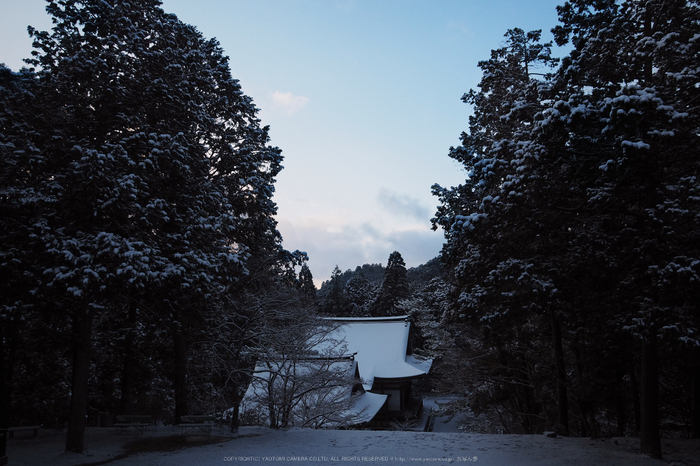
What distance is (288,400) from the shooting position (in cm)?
1305

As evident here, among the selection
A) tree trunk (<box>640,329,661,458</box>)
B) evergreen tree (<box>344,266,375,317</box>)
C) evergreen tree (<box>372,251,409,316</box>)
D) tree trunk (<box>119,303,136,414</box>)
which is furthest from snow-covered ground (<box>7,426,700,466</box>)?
evergreen tree (<box>344,266,375,317</box>)

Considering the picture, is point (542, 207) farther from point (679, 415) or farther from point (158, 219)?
point (679, 415)

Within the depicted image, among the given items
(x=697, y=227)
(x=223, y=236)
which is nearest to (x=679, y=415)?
(x=697, y=227)

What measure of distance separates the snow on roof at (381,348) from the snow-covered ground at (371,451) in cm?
1360

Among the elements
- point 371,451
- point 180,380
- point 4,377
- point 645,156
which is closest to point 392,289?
point 180,380

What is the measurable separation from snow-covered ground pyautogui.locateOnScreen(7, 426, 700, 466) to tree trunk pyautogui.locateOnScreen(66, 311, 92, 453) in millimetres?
276

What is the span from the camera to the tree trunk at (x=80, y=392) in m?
7.79

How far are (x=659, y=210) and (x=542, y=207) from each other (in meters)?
1.63

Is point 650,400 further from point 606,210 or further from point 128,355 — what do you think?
point 128,355

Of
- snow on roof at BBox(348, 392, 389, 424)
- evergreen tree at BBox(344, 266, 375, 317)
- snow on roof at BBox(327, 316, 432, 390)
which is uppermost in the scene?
evergreen tree at BBox(344, 266, 375, 317)

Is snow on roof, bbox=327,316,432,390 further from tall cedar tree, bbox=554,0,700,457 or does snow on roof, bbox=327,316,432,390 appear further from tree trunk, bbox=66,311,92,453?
tall cedar tree, bbox=554,0,700,457

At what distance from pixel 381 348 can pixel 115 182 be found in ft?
74.9

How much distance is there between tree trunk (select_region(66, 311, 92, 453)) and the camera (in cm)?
779

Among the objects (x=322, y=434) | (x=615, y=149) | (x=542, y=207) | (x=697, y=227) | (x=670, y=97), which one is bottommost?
(x=322, y=434)
